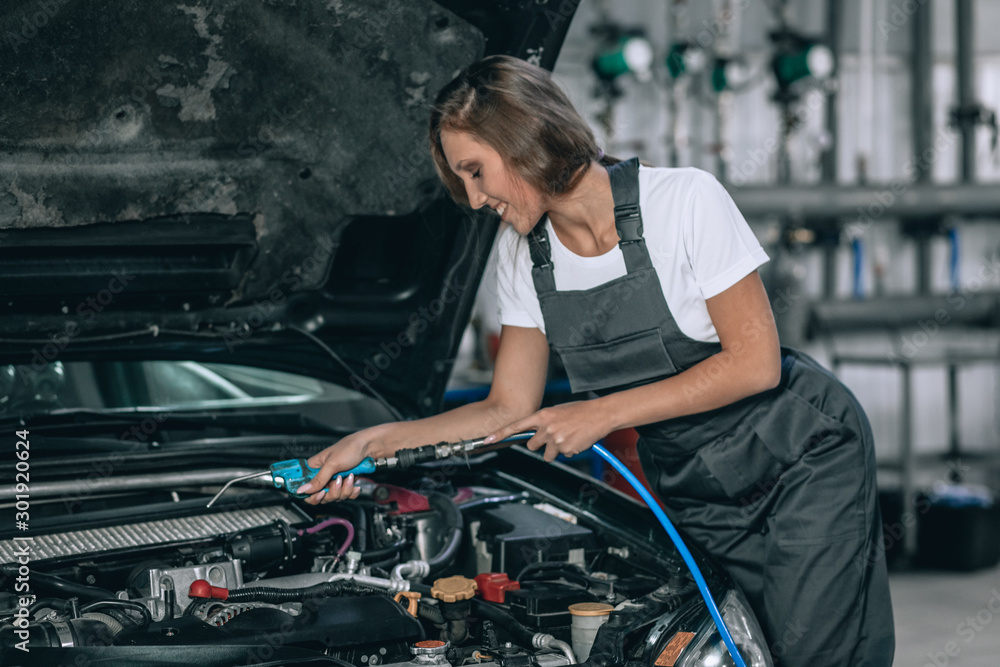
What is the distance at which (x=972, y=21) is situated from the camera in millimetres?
5598

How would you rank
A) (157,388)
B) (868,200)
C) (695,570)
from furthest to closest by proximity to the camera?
(868,200), (157,388), (695,570)

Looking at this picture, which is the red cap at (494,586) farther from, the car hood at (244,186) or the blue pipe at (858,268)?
the blue pipe at (858,268)

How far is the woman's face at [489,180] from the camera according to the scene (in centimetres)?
137

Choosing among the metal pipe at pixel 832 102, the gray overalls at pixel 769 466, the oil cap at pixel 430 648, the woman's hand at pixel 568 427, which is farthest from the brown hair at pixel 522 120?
the metal pipe at pixel 832 102

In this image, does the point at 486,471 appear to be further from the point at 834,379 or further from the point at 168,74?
the point at 168,74

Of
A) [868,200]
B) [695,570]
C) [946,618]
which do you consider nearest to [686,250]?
[695,570]

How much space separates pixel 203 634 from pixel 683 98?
16.6 feet

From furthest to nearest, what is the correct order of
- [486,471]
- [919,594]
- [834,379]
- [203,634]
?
[919,594], [486,471], [834,379], [203,634]

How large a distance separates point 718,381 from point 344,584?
635 millimetres

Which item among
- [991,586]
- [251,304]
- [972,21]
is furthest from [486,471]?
[972,21]

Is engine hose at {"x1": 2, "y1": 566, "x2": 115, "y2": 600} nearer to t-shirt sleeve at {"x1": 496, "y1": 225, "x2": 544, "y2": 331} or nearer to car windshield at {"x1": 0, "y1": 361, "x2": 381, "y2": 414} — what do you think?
car windshield at {"x1": 0, "y1": 361, "x2": 381, "y2": 414}

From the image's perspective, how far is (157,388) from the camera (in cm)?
187

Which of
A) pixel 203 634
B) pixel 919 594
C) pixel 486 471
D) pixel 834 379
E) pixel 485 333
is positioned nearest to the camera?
pixel 203 634

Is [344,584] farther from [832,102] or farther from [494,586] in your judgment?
[832,102]
